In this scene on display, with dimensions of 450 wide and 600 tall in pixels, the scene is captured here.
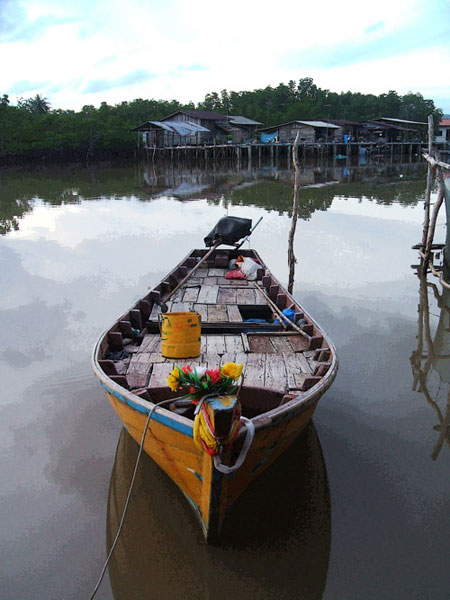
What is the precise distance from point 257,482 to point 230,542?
0.83m

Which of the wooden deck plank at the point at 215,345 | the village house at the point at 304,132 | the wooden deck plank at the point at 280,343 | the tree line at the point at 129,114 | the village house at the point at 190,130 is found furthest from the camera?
the village house at the point at 304,132

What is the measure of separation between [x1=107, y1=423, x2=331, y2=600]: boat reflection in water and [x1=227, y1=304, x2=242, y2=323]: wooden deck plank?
2322mm

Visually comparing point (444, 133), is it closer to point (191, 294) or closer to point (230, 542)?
point (191, 294)

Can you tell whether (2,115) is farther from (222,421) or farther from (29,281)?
(222,421)

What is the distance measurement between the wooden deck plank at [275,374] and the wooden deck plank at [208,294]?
2.37 metres

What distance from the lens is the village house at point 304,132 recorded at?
162 feet

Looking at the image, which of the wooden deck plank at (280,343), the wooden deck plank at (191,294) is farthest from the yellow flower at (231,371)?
the wooden deck plank at (191,294)

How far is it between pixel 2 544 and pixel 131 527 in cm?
108

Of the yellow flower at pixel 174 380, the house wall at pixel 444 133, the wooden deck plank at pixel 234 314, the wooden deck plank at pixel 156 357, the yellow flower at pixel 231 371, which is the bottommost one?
the wooden deck plank at pixel 156 357

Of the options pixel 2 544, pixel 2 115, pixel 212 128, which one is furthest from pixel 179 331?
pixel 212 128

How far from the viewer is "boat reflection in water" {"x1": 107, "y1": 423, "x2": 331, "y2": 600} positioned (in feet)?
12.7

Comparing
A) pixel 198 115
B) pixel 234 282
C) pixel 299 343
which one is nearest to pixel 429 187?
pixel 234 282

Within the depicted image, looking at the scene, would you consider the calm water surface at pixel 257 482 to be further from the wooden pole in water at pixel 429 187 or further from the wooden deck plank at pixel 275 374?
the wooden pole in water at pixel 429 187

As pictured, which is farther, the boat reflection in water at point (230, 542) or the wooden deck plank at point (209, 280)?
the wooden deck plank at point (209, 280)
